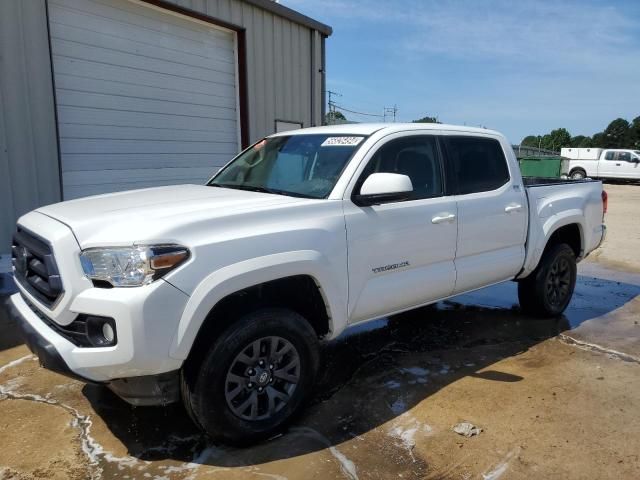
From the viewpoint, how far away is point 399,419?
3346 millimetres

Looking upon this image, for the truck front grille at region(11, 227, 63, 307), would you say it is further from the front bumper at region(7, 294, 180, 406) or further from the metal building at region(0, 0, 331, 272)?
the metal building at region(0, 0, 331, 272)

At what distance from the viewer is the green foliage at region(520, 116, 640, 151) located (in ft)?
273

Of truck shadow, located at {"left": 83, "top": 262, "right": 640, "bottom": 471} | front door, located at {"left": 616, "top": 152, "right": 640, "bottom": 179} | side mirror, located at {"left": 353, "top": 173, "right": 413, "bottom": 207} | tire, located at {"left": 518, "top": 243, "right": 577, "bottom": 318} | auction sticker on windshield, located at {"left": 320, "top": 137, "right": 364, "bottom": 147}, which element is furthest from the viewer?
front door, located at {"left": 616, "top": 152, "right": 640, "bottom": 179}

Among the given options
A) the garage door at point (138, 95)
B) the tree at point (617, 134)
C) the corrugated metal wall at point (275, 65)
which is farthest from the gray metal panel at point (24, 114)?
the tree at point (617, 134)

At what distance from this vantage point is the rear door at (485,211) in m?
4.10

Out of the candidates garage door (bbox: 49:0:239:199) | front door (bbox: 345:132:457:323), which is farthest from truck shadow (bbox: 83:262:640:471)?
garage door (bbox: 49:0:239:199)

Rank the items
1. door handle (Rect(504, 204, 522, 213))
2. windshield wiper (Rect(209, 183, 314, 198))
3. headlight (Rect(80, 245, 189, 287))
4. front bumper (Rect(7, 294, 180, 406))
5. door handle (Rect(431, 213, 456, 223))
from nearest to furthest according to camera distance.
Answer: headlight (Rect(80, 245, 189, 287))
front bumper (Rect(7, 294, 180, 406))
windshield wiper (Rect(209, 183, 314, 198))
door handle (Rect(431, 213, 456, 223))
door handle (Rect(504, 204, 522, 213))

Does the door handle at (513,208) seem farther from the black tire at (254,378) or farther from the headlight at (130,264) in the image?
the headlight at (130,264)

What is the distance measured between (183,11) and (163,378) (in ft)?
22.2

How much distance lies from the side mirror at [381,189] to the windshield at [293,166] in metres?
0.21

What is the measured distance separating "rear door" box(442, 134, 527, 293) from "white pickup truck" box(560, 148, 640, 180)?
25952 mm

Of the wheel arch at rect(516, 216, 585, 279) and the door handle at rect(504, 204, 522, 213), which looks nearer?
the door handle at rect(504, 204, 522, 213)

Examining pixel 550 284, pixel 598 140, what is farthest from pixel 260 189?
pixel 598 140

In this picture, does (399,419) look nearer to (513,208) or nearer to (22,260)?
(513,208)
